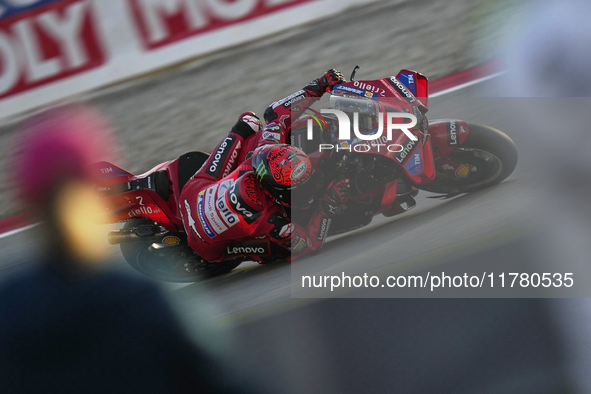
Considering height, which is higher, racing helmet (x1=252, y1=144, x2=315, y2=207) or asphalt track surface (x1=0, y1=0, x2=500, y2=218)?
asphalt track surface (x1=0, y1=0, x2=500, y2=218)

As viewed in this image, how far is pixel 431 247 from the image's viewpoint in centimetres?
299

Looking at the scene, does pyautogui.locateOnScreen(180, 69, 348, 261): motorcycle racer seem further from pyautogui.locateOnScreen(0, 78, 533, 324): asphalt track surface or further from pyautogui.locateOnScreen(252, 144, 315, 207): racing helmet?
pyautogui.locateOnScreen(0, 78, 533, 324): asphalt track surface

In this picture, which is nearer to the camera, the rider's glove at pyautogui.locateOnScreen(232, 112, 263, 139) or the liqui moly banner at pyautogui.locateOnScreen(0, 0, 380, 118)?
the rider's glove at pyautogui.locateOnScreen(232, 112, 263, 139)

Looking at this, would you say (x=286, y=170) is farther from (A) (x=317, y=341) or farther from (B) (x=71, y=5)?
(B) (x=71, y=5)

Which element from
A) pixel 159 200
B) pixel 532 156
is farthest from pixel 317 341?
pixel 532 156

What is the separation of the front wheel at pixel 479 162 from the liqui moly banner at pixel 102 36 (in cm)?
318

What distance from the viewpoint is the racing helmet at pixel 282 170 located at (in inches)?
105

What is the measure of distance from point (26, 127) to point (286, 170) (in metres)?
4.04

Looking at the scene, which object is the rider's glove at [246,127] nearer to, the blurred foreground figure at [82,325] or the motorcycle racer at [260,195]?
the motorcycle racer at [260,195]

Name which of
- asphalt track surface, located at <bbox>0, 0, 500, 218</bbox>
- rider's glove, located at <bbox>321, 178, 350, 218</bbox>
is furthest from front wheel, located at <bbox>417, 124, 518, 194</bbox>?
asphalt track surface, located at <bbox>0, 0, 500, 218</bbox>

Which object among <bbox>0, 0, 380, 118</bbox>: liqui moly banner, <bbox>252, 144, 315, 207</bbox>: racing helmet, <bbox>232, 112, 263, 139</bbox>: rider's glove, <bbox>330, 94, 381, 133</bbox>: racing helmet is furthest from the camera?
<bbox>0, 0, 380, 118</bbox>: liqui moly banner

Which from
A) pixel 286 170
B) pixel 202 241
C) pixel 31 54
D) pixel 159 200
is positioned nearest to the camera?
pixel 286 170

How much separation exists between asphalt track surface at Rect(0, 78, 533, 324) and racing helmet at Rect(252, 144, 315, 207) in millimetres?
580

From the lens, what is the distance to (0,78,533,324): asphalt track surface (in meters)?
2.97
